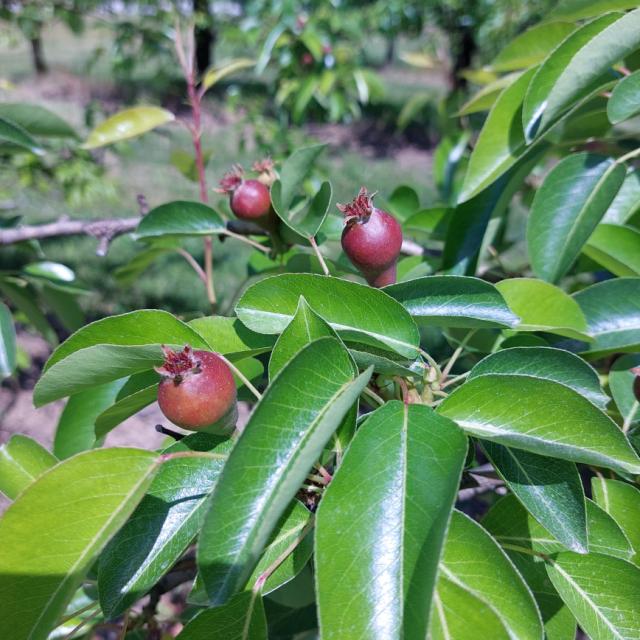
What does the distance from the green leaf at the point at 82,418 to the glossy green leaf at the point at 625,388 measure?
2.30 ft

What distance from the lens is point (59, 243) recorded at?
16.7ft

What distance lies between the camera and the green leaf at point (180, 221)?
1.03 m

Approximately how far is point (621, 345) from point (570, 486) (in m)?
0.29

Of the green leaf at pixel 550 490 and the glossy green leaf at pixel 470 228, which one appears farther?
the glossy green leaf at pixel 470 228

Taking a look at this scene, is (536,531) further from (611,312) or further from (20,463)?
(20,463)

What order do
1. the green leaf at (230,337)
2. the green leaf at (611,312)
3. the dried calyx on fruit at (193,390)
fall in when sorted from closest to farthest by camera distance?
the dried calyx on fruit at (193,390), the green leaf at (230,337), the green leaf at (611,312)

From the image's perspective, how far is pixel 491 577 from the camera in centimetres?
56

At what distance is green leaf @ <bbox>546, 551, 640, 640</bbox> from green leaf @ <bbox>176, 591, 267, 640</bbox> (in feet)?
1.06

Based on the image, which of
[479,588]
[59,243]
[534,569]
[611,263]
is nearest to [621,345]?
[611,263]

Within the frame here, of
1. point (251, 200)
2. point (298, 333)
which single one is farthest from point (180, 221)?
point (298, 333)

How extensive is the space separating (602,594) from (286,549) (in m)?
0.34

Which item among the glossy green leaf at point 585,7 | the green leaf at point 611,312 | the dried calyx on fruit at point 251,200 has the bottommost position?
the green leaf at point 611,312

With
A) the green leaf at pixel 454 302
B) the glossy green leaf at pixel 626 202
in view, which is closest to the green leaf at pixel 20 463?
the green leaf at pixel 454 302

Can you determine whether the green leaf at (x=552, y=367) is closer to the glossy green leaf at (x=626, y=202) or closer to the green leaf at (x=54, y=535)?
the green leaf at (x=54, y=535)
